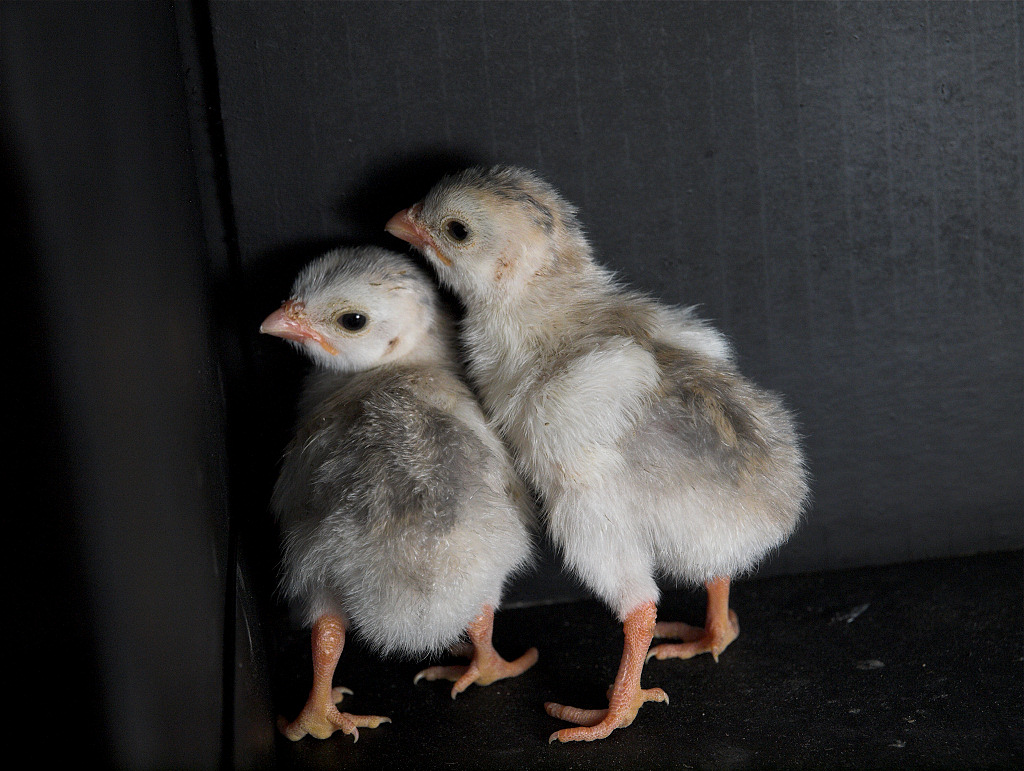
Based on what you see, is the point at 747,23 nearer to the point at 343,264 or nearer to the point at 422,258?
the point at 422,258

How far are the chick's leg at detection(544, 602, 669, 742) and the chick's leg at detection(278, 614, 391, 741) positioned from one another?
287 millimetres

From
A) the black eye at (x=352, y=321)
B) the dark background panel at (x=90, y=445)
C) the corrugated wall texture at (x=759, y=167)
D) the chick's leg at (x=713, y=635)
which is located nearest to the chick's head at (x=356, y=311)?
the black eye at (x=352, y=321)

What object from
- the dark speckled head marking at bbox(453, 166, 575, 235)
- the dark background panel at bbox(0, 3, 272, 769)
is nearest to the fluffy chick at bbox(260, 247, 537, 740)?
the dark speckled head marking at bbox(453, 166, 575, 235)

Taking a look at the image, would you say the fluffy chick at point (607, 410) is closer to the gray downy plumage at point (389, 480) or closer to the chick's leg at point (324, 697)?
the gray downy plumage at point (389, 480)

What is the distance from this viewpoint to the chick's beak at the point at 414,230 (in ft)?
4.22

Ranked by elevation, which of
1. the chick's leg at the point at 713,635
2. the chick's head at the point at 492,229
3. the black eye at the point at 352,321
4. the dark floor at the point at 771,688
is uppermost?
the chick's head at the point at 492,229

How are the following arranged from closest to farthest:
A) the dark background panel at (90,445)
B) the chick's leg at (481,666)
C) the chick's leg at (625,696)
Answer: the dark background panel at (90,445), the chick's leg at (625,696), the chick's leg at (481,666)

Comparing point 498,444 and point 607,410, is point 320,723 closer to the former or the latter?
point 498,444

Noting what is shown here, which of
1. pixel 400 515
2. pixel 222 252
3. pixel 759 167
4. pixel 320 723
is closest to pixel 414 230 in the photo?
pixel 222 252

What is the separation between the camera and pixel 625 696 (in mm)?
1218

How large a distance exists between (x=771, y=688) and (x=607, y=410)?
1.66 ft

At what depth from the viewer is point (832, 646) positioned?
139 centimetres

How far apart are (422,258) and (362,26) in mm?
340

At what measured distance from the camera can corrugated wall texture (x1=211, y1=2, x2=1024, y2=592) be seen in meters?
1.34
